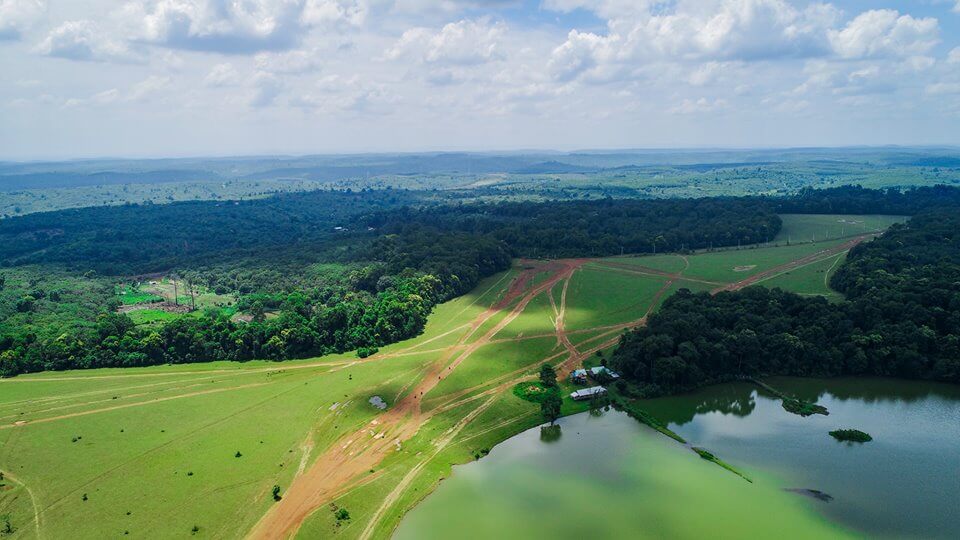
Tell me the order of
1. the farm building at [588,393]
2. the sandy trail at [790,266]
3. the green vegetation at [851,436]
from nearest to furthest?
the green vegetation at [851,436]
the farm building at [588,393]
the sandy trail at [790,266]

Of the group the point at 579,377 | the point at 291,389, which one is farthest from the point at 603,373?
the point at 291,389

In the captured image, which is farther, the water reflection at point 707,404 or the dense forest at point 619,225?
the dense forest at point 619,225

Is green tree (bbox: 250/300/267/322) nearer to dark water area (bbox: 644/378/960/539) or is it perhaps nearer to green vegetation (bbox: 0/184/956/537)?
green vegetation (bbox: 0/184/956/537)

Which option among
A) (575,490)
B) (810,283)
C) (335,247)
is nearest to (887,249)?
(810,283)

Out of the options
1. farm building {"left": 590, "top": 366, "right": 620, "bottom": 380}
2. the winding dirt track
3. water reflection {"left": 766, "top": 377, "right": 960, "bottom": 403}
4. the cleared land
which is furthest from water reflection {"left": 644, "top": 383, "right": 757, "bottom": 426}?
the winding dirt track

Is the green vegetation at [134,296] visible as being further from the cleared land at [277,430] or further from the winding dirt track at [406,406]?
the winding dirt track at [406,406]

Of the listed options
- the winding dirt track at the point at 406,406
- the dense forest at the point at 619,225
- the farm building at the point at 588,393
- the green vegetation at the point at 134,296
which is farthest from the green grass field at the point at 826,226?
the green vegetation at the point at 134,296
